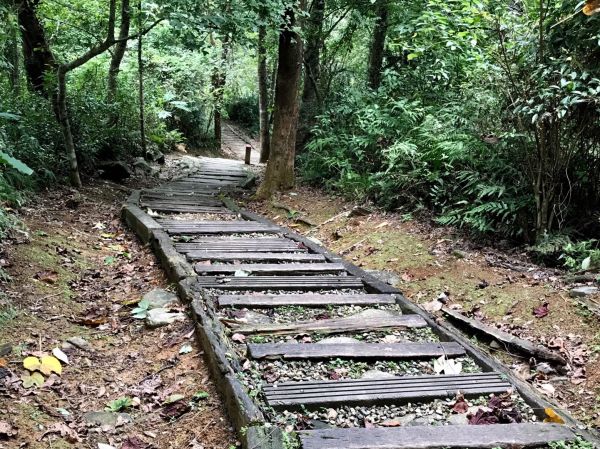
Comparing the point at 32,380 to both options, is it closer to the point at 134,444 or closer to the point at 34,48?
the point at 134,444

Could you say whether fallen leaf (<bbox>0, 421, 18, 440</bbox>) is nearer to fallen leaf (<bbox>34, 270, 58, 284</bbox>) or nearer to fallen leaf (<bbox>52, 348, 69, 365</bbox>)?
fallen leaf (<bbox>52, 348, 69, 365</bbox>)

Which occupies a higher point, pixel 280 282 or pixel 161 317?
pixel 280 282

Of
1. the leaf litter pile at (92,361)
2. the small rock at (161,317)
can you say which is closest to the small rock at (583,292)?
the leaf litter pile at (92,361)

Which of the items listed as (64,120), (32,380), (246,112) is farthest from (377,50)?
(246,112)

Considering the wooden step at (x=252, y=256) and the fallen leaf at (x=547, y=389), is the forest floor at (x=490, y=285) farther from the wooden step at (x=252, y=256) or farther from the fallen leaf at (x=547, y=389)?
the wooden step at (x=252, y=256)

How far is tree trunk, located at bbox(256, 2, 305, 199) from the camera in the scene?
948cm

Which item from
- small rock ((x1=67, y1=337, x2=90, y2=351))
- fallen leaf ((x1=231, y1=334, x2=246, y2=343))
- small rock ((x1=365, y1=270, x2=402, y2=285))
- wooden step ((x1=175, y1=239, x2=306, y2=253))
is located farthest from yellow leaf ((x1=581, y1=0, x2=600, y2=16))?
small rock ((x1=67, y1=337, x2=90, y2=351))

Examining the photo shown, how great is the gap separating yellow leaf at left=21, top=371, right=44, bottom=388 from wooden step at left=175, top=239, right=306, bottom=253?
254cm

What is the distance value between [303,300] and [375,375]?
Result: 50.3 inches

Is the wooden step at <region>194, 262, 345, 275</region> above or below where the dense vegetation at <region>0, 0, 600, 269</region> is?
below

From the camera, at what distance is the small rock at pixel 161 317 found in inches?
165

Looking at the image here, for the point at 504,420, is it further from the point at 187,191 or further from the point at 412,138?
the point at 187,191

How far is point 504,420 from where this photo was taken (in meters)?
2.94

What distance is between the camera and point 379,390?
3098mm
